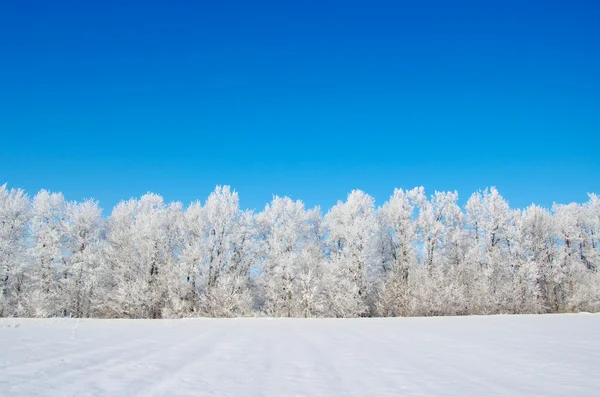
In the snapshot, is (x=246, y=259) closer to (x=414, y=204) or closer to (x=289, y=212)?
(x=289, y=212)

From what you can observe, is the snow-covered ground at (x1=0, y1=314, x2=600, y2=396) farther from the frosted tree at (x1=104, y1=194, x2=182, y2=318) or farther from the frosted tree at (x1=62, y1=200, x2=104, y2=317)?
the frosted tree at (x1=62, y1=200, x2=104, y2=317)

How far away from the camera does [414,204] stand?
39.2 m

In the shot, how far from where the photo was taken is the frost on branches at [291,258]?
31.2 metres

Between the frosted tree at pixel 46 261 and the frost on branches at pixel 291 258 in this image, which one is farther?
the frost on branches at pixel 291 258

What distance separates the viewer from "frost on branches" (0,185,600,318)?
31172 millimetres

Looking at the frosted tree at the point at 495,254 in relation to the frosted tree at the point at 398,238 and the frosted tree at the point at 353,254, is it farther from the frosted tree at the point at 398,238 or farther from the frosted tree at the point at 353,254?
the frosted tree at the point at 353,254

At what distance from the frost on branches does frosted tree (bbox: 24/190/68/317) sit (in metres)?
0.10

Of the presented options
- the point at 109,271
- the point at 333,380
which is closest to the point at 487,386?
the point at 333,380

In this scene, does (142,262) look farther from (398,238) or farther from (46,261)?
(398,238)

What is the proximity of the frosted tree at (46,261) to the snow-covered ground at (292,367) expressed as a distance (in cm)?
2335

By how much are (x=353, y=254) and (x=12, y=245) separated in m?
29.0

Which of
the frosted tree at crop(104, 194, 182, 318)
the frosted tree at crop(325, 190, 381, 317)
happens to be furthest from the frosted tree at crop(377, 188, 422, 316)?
the frosted tree at crop(104, 194, 182, 318)

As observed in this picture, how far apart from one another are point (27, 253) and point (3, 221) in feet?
13.4

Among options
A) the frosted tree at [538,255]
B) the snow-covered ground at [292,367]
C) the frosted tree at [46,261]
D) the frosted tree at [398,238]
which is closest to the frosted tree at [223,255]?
the frosted tree at [46,261]
